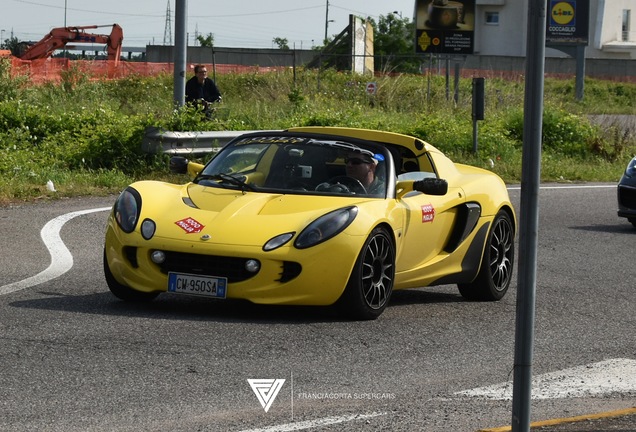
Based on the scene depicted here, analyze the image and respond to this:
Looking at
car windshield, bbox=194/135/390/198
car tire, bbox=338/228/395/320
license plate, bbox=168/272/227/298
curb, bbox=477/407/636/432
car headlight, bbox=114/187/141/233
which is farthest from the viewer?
car windshield, bbox=194/135/390/198

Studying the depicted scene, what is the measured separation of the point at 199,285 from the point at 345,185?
1549mm

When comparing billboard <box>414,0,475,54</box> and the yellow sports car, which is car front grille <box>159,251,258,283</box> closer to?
the yellow sports car

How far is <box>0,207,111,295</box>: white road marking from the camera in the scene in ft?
31.9

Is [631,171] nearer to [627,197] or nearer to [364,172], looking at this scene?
[627,197]

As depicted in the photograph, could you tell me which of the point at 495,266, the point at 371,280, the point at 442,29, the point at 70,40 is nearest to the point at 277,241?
the point at 371,280

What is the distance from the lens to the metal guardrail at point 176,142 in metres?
18.2

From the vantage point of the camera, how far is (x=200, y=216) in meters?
8.80

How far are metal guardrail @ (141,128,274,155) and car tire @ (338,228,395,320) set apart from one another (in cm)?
963

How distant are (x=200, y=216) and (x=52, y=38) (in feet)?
159

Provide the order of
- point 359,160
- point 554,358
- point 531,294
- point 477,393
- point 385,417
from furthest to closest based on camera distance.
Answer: point 359,160 < point 554,358 < point 477,393 < point 385,417 < point 531,294

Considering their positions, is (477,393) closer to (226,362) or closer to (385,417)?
(385,417)

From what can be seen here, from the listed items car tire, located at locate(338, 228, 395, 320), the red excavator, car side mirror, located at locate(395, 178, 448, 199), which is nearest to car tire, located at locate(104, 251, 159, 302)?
car tire, located at locate(338, 228, 395, 320)

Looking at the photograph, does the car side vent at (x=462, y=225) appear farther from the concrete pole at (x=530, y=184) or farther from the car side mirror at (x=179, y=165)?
the concrete pole at (x=530, y=184)

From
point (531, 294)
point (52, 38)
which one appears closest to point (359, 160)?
point (531, 294)
